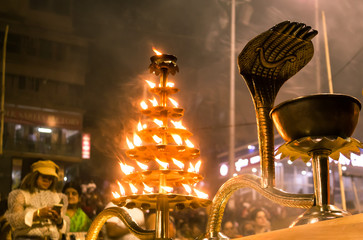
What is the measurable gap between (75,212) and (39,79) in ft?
33.1

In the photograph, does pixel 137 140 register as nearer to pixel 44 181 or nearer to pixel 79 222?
pixel 44 181

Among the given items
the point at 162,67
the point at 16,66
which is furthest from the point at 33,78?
the point at 162,67

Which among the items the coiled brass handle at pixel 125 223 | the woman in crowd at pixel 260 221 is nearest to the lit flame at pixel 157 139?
the coiled brass handle at pixel 125 223

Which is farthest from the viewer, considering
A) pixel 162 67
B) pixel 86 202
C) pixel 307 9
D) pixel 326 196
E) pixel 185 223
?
pixel 307 9

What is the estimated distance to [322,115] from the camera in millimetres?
758

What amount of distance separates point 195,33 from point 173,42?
1.16 metres

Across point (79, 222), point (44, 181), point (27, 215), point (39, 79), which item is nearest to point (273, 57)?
point (27, 215)

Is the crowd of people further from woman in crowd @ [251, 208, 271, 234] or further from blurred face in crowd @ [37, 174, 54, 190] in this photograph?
woman in crowd @ [251, 208, 271, 234]

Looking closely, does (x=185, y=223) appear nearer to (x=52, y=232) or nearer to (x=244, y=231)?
(x=244, y=231)

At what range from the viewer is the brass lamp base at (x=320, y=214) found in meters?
0.73

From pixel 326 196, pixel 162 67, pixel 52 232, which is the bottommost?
pixel 52 232

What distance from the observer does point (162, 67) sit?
54.9 inches

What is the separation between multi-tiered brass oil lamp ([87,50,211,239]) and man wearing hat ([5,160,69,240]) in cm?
238

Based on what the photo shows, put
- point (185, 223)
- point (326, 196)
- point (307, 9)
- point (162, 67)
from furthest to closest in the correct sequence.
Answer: point (307, 9)
point (185, 223)
point (162, 67)
point (326, 196)
